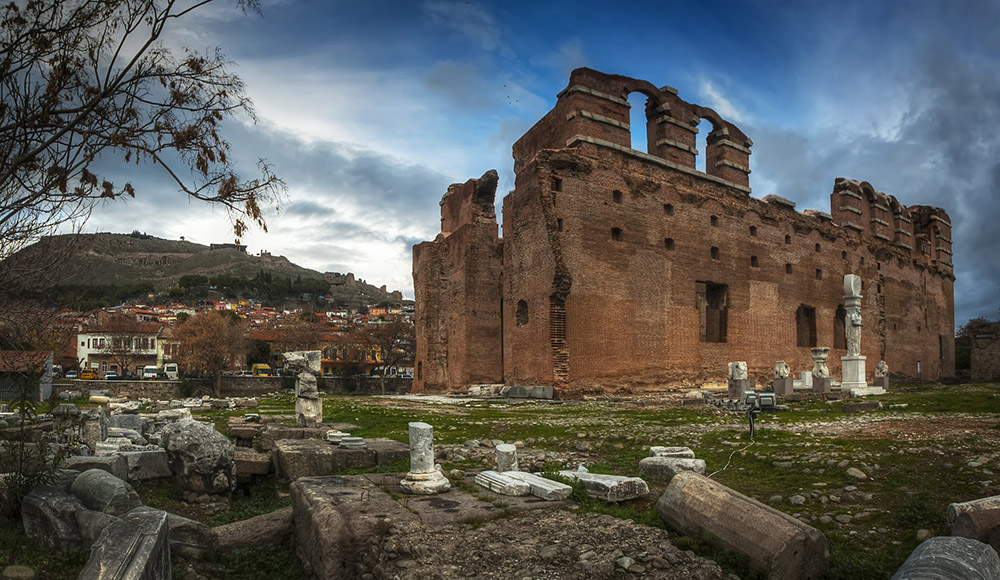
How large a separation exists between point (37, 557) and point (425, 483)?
9.60ft

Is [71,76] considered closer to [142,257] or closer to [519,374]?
[519,374]

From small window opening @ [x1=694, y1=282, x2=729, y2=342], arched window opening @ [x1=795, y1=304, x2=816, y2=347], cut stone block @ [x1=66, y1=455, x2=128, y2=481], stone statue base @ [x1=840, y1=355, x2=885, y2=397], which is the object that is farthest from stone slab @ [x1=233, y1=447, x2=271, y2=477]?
arched window opening @ [x1=795, y1=304, x2=816, y2=347]

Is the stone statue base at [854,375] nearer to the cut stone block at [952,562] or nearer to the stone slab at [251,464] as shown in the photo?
the stone slab at [251,464]

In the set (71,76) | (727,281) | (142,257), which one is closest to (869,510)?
(71,76)

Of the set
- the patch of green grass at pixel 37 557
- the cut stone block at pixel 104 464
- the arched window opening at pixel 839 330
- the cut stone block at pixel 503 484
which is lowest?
the patch of green grass at pixel 37 557

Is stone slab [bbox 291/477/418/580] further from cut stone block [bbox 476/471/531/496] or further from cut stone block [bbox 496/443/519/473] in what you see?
cut stone block [bbox 496/443/519/473]

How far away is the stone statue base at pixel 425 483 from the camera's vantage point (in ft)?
18.4

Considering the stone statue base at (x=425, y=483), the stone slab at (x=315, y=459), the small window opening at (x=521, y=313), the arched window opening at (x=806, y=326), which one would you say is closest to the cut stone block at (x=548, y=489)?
the stone statue base at (x=425, y=483)

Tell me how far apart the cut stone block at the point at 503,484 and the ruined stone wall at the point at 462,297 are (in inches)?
865

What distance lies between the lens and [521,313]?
23703mm

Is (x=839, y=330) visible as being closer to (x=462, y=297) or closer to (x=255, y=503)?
(x=462, y=297)

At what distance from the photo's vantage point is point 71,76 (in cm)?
591

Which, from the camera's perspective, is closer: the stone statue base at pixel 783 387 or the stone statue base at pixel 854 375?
the stone statue base at pixel 783 387

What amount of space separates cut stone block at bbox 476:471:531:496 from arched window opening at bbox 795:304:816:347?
92.8 ft
